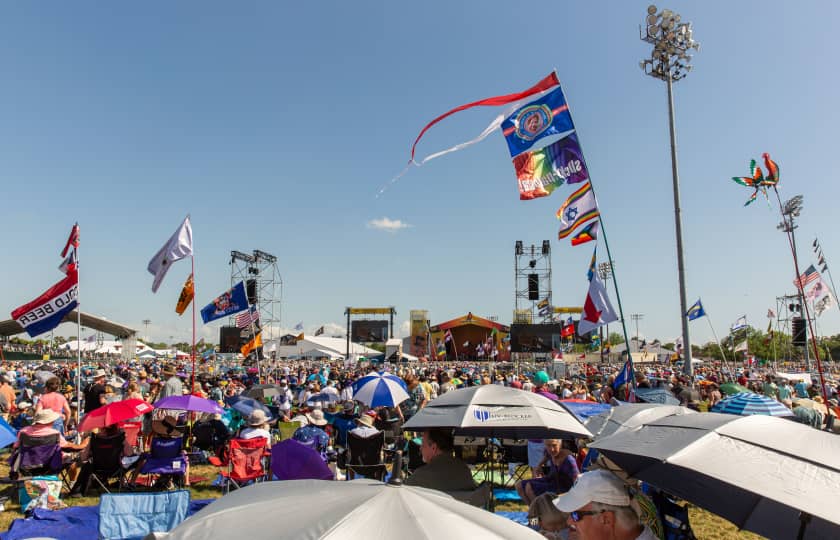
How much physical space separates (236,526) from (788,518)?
3.38 metres

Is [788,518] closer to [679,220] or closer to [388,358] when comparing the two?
[679,220]

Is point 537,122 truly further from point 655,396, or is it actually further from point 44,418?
point 44,418

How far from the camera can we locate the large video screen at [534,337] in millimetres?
48906

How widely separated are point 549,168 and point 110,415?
7618mm

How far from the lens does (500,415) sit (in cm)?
554

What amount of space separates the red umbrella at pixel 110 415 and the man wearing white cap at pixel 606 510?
6860mm

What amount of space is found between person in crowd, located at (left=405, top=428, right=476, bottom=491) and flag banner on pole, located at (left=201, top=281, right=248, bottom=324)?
40.3ft

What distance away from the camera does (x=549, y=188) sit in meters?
8.82

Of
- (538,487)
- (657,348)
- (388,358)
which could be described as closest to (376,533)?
(538,487)

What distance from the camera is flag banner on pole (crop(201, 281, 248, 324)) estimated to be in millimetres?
16234

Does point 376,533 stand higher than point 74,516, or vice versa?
point 376,533

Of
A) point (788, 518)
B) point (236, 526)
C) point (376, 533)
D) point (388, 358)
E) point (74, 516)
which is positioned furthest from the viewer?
point (388, 358)

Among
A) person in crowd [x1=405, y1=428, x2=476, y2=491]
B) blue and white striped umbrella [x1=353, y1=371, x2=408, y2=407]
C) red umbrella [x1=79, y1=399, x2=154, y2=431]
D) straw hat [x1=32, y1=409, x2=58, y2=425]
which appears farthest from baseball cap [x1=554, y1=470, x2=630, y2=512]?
→ blue and white striped umbrella [x1=353, y1=371, x2=408, y2=407]

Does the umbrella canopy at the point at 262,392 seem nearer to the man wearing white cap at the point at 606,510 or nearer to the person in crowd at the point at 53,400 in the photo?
the person in crowd at the point at 53,400
